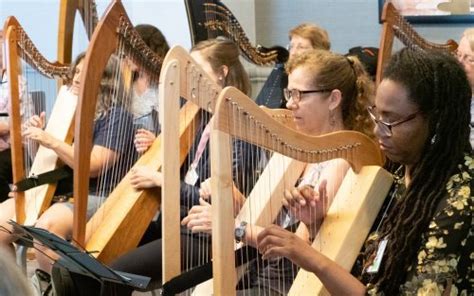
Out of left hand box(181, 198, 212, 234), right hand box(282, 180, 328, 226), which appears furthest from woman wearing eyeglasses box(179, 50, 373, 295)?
left hand box(181, 198, 212, 234)

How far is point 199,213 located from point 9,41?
127 centimetres

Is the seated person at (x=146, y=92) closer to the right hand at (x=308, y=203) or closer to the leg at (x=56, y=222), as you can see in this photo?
the leg at (x=56, y=222)

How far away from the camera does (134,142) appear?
306cm

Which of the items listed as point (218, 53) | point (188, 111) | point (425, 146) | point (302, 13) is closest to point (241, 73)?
point (218, 53)

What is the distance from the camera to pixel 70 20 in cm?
332

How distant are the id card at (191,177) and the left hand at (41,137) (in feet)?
2.22

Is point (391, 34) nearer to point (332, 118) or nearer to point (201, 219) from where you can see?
point (332, 118)

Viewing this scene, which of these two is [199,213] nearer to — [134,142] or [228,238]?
[228,238]

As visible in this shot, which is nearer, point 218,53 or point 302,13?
point 218,53

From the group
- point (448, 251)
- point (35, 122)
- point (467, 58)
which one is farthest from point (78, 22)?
point (448, 251)

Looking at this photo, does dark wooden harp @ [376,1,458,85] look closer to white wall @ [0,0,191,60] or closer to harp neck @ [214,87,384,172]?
harp neck @ [214,87,384,172]

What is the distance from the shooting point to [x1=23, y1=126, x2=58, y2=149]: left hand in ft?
10.2

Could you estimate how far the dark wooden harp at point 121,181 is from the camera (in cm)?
245

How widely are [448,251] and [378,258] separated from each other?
186 millimetres
